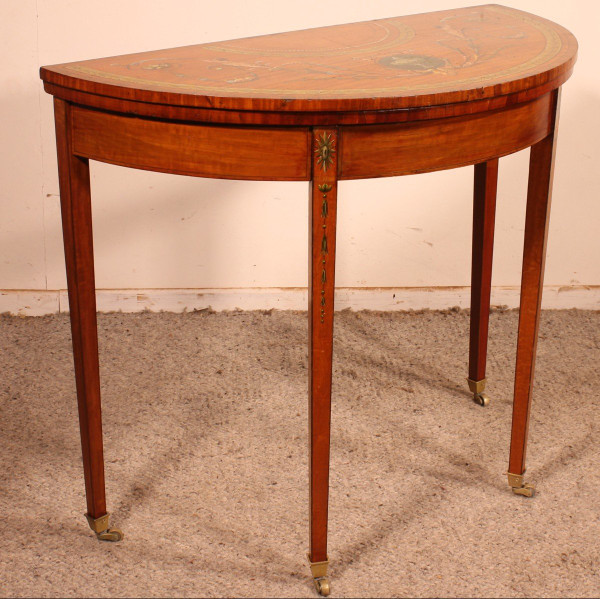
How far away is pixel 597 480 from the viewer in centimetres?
195

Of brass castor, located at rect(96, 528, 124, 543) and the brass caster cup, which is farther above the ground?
brass castor, located at rect(96, 528, 124, 543)

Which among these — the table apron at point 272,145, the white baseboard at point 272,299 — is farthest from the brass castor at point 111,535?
the white baseboard at point 272,299

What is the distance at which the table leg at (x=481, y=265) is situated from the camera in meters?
2.04

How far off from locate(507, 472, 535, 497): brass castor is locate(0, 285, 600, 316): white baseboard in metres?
0.96

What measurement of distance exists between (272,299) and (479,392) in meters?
0.75

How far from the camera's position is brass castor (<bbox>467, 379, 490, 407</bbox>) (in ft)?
7.32

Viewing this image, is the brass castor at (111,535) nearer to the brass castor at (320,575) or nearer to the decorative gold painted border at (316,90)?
the brass castor at (320,575)

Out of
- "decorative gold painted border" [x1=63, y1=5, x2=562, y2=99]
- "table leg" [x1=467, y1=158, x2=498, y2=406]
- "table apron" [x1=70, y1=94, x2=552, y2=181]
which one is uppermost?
"decorative gold painted border" [x1=63, y1=5, x2=562, y2=99]

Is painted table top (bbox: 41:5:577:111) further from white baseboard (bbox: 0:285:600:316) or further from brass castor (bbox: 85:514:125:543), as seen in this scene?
white baseboard (bbox: 0:285:600:316)

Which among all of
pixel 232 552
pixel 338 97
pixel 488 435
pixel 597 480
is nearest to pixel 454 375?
pixel 488 435

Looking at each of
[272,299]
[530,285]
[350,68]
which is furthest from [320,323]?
Answer: [272,299]

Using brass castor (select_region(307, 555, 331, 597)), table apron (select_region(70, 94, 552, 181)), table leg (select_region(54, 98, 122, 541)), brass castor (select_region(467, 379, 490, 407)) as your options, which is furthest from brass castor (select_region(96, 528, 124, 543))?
brass castor (select_region(467, 379, 490, 407))

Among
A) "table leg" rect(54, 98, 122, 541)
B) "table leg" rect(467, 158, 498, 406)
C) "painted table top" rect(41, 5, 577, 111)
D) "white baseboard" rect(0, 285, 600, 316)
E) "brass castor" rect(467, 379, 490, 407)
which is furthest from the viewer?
"white baseboard" rect(0, 285, 600, 316)

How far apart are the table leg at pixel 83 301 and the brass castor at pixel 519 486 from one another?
0.75 metres
